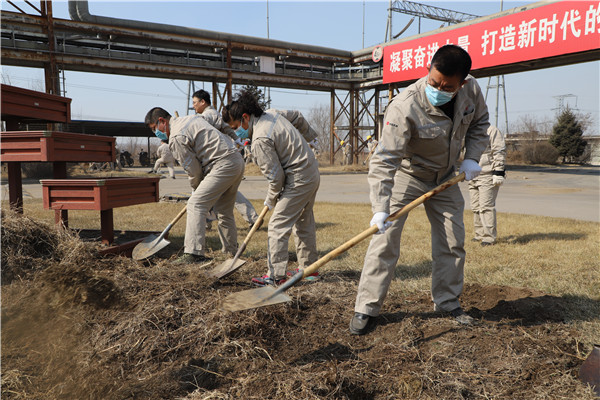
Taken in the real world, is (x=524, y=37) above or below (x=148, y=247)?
above

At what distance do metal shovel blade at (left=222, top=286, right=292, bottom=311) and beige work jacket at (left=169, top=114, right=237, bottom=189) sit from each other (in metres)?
2.30

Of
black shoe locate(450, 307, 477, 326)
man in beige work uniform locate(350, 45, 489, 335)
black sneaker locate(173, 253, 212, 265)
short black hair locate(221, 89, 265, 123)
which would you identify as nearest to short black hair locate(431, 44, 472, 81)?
man in beige work uniform locate(350, 45, 489, 335)

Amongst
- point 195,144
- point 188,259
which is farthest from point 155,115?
point 188,259

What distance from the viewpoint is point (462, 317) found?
2.98 meters

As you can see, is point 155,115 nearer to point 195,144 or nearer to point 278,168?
point 195,144

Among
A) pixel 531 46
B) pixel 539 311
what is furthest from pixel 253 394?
pixel 531 46

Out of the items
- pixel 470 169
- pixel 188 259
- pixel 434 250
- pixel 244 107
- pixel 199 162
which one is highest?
pixel 244 107

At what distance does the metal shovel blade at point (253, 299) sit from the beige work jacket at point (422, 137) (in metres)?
0.83

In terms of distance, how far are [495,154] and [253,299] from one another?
4.42 meters

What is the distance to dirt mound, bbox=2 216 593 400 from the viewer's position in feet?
7.18

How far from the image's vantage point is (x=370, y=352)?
2.62m

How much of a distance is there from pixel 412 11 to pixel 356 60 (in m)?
9.08

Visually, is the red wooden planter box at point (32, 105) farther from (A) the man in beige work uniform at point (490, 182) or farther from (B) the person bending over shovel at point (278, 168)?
(A) the man in beige work uniform at point (490, 182)

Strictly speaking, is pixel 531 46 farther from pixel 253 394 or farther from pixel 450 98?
pixel 253 394
